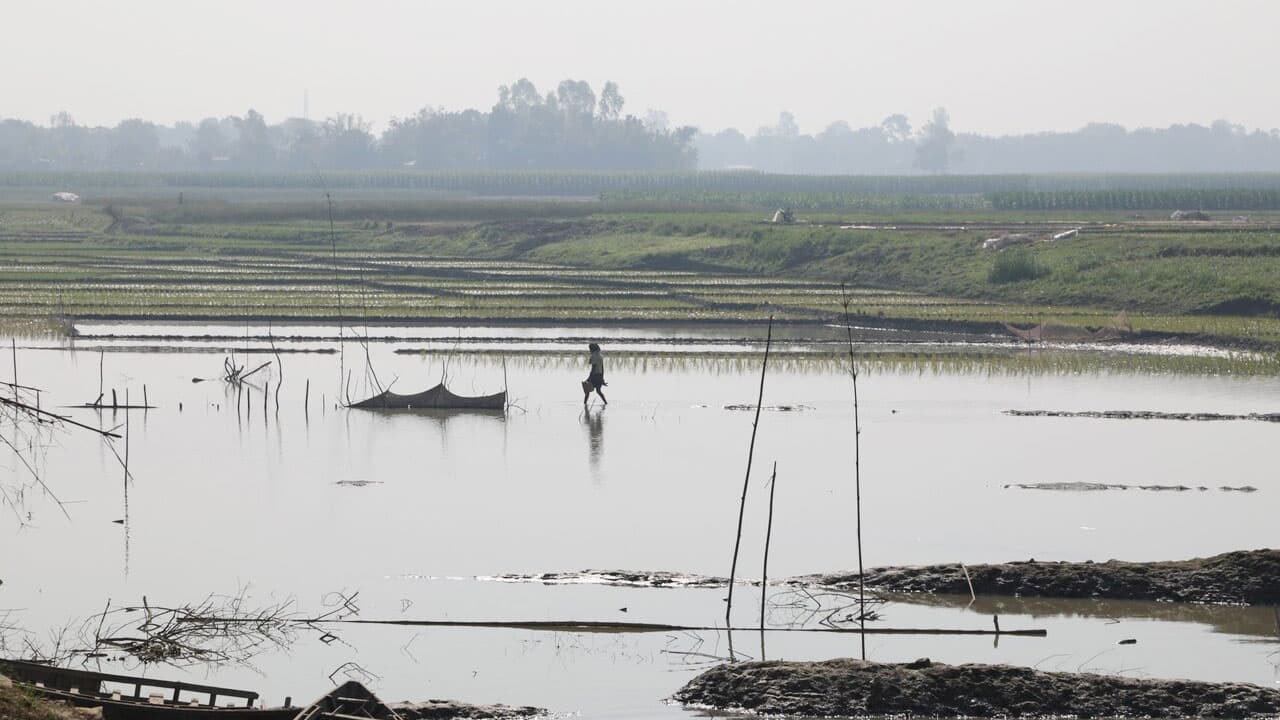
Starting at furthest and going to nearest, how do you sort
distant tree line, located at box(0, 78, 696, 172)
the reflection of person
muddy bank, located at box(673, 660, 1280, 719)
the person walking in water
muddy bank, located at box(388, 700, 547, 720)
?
distant tree line, located at box(0, 78, 696, 172)
the person walking in water
the reflection of person
muddy bank, located at box(673, 660, 1280, 719)
muddy bank, located at box(388, 700, 547, 720)

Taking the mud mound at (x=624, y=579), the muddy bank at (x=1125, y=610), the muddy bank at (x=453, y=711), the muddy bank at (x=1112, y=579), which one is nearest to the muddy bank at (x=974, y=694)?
the muddy bank at (x=453, y=711)

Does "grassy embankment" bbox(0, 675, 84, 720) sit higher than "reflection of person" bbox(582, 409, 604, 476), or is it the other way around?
"grassy embankment" bbox(0, 675, 84, 720)

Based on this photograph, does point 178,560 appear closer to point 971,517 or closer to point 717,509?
point 717,509

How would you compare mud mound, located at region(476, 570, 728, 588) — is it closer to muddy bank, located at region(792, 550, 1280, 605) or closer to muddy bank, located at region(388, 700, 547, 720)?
muddy bank, located at region(792, 550, 1280, 605)

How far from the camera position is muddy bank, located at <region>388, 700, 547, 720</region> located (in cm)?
781

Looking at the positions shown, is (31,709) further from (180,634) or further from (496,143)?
(496,143)

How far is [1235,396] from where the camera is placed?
20.8 metres

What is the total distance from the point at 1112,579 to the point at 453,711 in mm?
4466

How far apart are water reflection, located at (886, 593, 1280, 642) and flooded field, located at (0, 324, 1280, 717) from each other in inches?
1.1

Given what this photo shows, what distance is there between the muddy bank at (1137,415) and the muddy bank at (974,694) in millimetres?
11077

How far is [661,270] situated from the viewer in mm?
43938

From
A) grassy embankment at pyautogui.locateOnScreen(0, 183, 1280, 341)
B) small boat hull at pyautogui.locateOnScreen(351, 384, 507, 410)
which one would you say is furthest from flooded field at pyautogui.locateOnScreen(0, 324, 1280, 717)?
grassy embankment at pyautogui.locateOnScreen(0, 183, 1280, 341)

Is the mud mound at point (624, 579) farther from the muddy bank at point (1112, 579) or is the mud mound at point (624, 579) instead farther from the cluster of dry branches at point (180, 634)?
the cluster of dry branches at point (180, 634)

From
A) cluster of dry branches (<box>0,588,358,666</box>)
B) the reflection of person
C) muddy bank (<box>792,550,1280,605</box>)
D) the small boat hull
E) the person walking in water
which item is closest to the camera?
cluster of dry branches (<box>0,588,358,666</box>)
